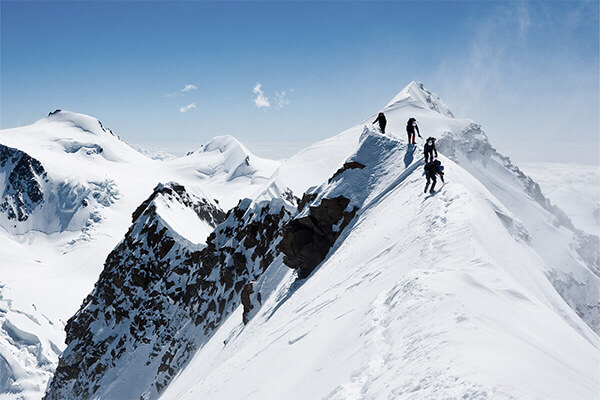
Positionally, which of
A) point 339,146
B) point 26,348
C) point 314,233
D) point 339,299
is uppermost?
point 339,146

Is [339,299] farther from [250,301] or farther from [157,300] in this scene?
[157,300]

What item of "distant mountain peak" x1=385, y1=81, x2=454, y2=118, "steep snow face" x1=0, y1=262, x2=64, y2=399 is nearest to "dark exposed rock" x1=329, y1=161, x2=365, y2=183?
"distant mountain peak" x1=385, y1=81, x2=454, y2=118

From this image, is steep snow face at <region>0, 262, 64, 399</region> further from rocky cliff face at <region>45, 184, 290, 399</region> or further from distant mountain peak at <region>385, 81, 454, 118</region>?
distant mountain peak at <region>385, 81, 454, 118</region>

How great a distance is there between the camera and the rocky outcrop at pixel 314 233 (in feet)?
81.8

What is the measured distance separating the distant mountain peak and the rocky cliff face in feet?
229

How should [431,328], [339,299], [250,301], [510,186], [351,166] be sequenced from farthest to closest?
[510,186], [250,301], [351,166], [339,299], [431,328]

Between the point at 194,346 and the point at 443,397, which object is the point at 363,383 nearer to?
the point at 443,397

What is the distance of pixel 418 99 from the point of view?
114 meters

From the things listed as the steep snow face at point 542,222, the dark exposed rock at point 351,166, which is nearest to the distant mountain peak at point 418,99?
the steep snow face at point 542,222

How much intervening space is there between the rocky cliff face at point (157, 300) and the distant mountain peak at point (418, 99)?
6977 centimetres

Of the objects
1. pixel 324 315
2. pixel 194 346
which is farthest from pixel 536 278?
pixel 194 346

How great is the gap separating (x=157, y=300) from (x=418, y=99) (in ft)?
320

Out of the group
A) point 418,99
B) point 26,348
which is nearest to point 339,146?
point 418,99

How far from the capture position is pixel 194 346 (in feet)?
168
